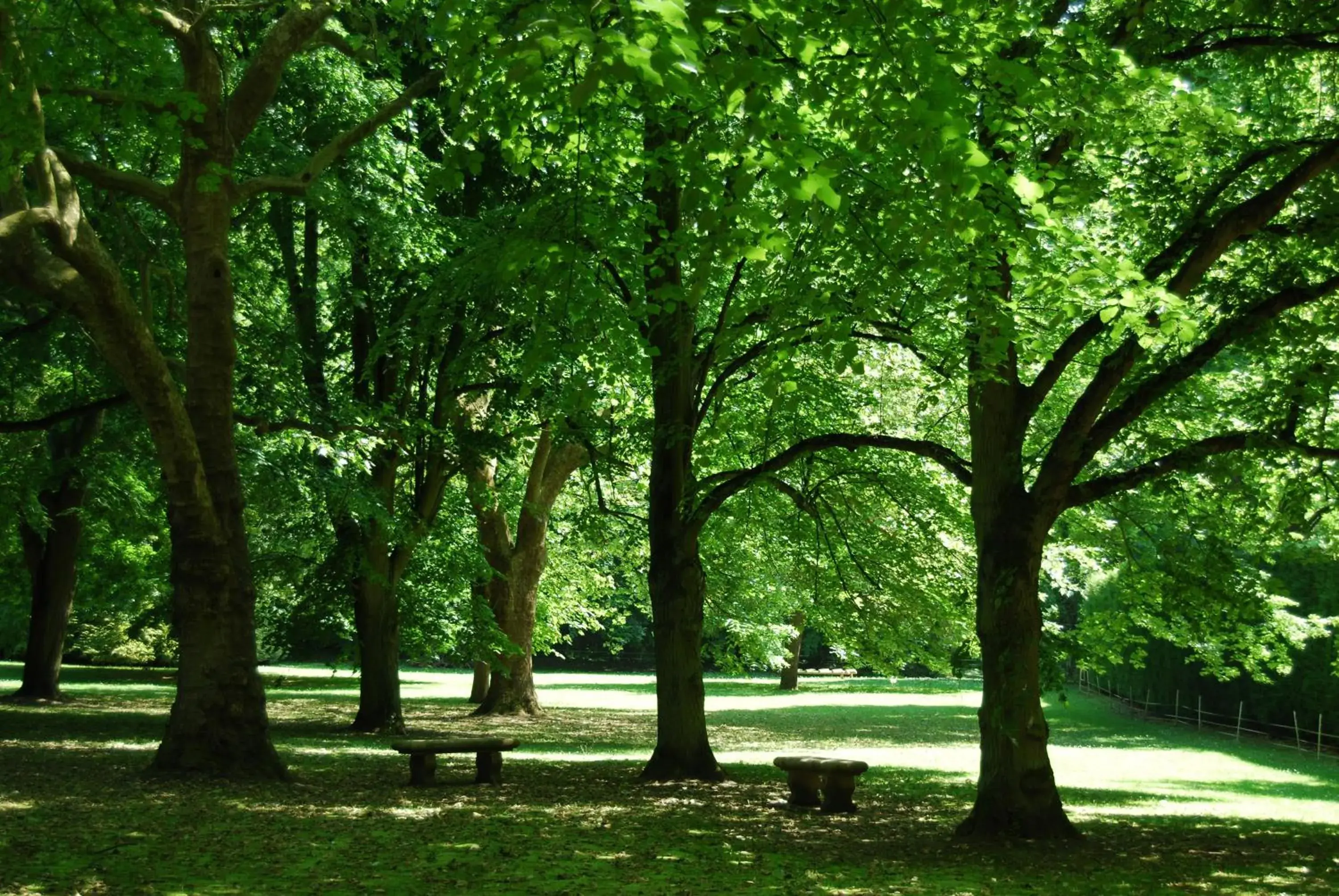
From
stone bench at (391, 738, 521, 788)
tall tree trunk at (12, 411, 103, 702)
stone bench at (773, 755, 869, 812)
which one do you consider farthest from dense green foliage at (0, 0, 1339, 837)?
tall tree trunk at (12, 411, 103, 702)

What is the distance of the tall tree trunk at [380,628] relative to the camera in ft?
62.6

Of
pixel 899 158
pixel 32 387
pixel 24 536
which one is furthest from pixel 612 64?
pixel 24 536

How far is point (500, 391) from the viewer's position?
17672 mm

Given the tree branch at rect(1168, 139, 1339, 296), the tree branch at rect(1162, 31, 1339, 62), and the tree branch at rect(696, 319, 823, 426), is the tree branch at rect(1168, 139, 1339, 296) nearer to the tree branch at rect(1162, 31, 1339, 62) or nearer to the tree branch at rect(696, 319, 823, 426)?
the tree branch at rect(1162, 31, 1339, 62)

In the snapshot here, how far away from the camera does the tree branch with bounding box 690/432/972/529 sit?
11.3 metres

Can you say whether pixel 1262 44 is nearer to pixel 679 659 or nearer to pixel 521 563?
pixel 679 659

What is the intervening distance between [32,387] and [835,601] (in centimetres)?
1662

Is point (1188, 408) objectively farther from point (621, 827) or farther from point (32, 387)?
point (32, 387)

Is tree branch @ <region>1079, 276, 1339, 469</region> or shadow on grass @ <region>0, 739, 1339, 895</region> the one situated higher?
tree branch @ <region>1079, 276, 1339, 469</region>

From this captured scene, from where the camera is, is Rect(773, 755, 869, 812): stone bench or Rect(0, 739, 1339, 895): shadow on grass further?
Rect(773, 755, 869, 812): stone bench

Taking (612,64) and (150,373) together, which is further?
(150,373)

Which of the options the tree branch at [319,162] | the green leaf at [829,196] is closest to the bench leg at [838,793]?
the tree branch at [319,162]

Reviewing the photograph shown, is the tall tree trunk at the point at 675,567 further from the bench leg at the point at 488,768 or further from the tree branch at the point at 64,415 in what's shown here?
the tree branch at the point at 64,415

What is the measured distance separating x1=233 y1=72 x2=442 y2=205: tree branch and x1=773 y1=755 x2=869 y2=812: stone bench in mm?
7365
